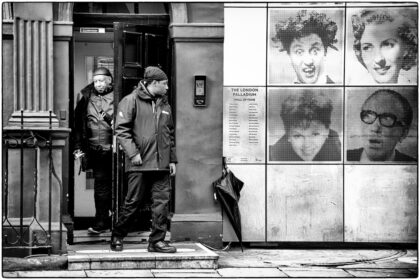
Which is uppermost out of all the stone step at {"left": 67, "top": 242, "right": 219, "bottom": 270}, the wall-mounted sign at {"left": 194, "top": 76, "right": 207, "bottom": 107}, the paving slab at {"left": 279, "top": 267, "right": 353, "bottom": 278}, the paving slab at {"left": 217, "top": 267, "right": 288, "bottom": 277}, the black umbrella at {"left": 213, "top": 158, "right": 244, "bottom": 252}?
the wall-mounted sign at {"left": 194, "top": 76, "right": 207, "bottom": 107}

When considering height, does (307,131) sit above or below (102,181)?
above

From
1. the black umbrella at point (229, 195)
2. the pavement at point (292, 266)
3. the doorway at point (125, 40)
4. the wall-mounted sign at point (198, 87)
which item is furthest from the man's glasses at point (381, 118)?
the doorway at point (125, 40)

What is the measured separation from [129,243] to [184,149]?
124cm

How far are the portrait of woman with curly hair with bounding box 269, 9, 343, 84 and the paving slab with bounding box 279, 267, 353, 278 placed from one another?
2.35 meters

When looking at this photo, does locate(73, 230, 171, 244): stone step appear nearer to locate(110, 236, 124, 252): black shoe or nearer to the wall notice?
locate(110, 236, 124, 252): black shoe

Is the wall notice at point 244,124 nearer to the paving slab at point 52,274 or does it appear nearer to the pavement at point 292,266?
the pavement at point 292,266

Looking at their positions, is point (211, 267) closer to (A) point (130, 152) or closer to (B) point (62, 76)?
(A) point (130, 152)

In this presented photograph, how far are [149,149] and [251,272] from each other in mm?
1638

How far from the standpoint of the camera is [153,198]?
980 centimetres

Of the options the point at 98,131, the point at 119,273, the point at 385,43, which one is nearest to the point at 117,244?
the point at 119,273

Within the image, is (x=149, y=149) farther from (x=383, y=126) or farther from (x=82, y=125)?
(x=383, y=126)

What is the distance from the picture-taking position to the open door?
416 inches

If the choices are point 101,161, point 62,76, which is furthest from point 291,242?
point 62,76

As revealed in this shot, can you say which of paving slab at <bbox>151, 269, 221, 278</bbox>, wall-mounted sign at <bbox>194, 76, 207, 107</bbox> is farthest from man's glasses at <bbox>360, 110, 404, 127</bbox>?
paving slab at <bbox>151, 269, 221, 278</bbox>
